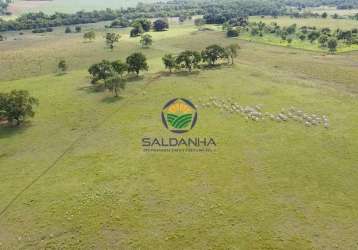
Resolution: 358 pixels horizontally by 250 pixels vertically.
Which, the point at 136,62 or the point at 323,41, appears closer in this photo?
the point at 136,62

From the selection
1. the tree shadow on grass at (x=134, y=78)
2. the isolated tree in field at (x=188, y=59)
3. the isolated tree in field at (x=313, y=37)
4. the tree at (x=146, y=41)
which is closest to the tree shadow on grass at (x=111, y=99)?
the tree shadow on grass at (x=134, y=78)

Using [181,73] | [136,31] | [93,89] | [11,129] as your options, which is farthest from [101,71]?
[136,31]

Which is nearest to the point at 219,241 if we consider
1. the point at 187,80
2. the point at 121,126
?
the point at 121,126

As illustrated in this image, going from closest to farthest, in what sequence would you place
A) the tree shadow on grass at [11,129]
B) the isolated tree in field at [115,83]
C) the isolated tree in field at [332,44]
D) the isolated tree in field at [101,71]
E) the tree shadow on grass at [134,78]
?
the tree shadow on grass at [11,129], the isolated tree in field at [115,83], the isolated tree in field at [101,71], the tree shadow on grass at [134,78], the isolated tree in field at [332,44]

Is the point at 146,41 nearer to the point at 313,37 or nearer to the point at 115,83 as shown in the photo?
the point at 115,83

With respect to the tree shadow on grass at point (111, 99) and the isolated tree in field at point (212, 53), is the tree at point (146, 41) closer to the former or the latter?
the isolated tree in field at point (212, 53)

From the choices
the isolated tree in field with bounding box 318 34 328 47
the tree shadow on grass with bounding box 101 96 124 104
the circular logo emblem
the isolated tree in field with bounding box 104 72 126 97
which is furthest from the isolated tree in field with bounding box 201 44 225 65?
the isolated tree in field with bounding box 318 34 328 47

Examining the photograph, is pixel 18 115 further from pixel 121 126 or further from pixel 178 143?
pixel 178 143
